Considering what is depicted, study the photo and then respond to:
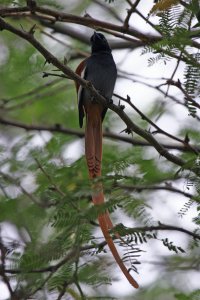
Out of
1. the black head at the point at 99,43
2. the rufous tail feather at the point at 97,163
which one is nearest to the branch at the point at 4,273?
the rufous tail feather at the point at 97,163

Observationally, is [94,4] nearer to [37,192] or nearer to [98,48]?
[98,48]

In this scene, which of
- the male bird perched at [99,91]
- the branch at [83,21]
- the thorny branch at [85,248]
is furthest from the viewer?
the male bird perched at [99,91]

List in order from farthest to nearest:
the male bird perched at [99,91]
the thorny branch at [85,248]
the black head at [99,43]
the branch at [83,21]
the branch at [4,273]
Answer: the black head at [99,43]
the male bird perched at [99,91]
the branch at [83,21]
the branch at [4,273]
the thorny branch at [85,248]

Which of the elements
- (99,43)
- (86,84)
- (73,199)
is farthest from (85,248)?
(99,43)

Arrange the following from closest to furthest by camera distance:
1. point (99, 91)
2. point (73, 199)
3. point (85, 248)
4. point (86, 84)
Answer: point (73, 199), point (85, 248), point (86, 84), point (99, 91)

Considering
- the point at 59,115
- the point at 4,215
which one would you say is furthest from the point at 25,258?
the point at 59,115

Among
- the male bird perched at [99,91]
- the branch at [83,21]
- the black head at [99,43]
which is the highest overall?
the branch at [83,21]

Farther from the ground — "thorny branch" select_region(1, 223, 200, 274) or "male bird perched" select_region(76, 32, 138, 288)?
"thorny branch" select_region(1, 223, 200, 274)

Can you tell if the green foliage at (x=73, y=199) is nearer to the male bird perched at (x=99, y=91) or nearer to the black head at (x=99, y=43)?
the male bird perched at (x=99, y=91)

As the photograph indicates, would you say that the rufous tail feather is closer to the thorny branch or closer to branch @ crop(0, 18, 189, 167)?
the thorny branch

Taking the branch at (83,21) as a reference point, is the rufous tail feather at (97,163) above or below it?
below

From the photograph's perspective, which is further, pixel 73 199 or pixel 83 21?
pixel 83 21

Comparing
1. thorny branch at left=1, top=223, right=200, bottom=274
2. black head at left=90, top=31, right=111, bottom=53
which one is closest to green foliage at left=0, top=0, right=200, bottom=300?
thorny branch at left=1, top=223, right=200, bottom=274

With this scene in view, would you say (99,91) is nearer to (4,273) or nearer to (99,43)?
(99,43)
